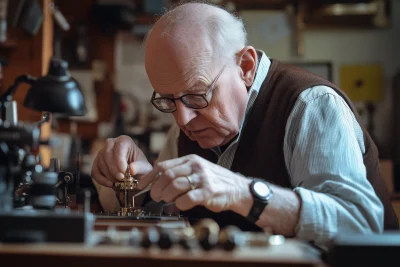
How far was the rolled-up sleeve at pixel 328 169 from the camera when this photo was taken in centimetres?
170

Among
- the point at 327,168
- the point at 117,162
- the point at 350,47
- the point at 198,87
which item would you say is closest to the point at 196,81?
the point at 198,87

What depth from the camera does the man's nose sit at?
206 centimetres

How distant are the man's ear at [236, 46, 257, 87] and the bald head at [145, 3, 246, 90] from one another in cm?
4

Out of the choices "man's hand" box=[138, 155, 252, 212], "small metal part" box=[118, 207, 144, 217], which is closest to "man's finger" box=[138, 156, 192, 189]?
"man's hand" box=[138, 155, 252, 212]

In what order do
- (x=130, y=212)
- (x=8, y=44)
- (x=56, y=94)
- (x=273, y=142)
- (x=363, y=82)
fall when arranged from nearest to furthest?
(x=56, y=94), (x=130, y=212), (x=273, y=142), (x=8, y=44), (x=363, y=82)

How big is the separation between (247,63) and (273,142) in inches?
11.1

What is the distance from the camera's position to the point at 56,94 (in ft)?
5.90

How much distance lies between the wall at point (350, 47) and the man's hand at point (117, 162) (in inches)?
154

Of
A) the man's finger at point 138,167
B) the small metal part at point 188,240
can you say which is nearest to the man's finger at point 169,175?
the small metal part at point 188,240

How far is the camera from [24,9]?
4.08 metres

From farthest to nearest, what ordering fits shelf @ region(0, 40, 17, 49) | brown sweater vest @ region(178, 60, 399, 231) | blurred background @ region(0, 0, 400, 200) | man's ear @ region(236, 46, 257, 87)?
blurred background @ region(0, 0, 400, 200) → shelf @ region(0, 40, 17, 49) → man's ear @ region(236, 46, 257, 87) → brown sweater vest @ region(178, 60, 399, 231)

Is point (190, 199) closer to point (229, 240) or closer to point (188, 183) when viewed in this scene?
point (188, 183)

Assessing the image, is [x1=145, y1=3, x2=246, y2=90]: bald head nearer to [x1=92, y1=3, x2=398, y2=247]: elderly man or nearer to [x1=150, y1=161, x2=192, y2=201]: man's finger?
[x1=92, y1=3, x2=398, y2=247]: elderly man

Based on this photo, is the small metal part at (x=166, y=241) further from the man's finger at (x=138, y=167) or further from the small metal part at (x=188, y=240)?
the man's finger at (x=138, y=167)
